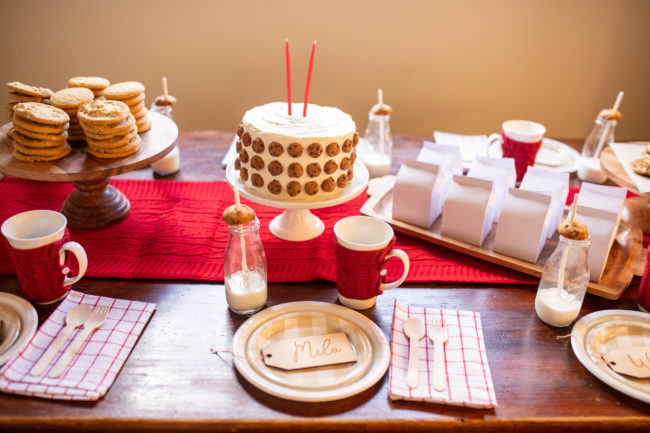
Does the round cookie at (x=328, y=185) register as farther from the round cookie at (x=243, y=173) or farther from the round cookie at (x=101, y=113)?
the round cookie at (x=101, y=113)

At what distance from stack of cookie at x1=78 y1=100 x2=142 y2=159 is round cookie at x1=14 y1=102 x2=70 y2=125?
0.04 m

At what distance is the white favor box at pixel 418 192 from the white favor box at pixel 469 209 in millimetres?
48

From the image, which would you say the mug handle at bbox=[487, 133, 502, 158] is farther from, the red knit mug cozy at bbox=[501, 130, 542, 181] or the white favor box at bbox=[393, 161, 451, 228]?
the white favor box at bbox=[393, 161, 451, 228]

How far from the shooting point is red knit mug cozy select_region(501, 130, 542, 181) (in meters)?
1.53

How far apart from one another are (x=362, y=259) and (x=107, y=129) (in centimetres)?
64

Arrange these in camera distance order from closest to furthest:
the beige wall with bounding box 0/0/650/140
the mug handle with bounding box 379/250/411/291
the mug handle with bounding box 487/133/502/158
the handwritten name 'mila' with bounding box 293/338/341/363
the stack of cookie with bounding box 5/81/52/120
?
the handwritten name 'mila' with bounding box 293/338/341/363, the mug handle with bounding box 379/250/411/291, the stack of cookie with bounding box 5/81/52/120, the mug handle with bounding box 487/133/502/158, the beige wall with bounding box 0/0/650/140

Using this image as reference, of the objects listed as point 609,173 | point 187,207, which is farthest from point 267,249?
point 609,173

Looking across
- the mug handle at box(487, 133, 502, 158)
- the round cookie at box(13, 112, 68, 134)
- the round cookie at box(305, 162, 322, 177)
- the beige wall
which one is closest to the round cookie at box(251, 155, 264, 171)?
the round cookie at box(305, 162, 322, 177)

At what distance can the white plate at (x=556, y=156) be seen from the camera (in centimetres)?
167

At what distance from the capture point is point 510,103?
2.50 meters

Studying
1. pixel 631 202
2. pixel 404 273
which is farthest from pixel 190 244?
pixel 631 202

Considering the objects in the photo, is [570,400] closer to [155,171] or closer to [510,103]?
[155,171]

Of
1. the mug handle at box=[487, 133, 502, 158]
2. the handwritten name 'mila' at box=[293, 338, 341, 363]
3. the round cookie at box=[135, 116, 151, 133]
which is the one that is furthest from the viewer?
the mug handle at box=[487, 133, 502, 158]

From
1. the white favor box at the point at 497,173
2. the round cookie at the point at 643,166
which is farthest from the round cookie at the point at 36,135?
the round cookie at the point at 643,166
